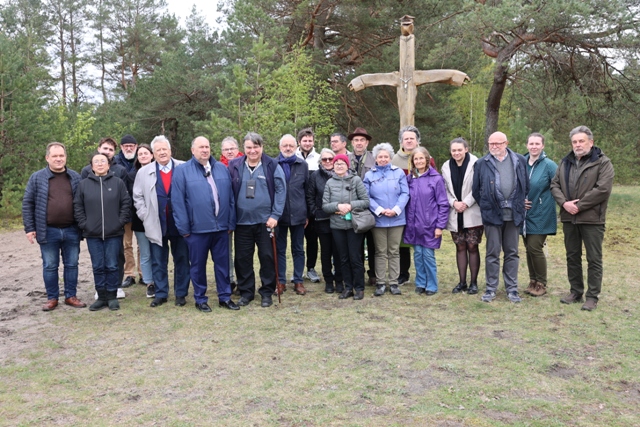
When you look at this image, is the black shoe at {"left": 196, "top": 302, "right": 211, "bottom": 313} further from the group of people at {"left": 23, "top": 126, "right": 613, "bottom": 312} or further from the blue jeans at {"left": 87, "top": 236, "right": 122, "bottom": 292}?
the blue jeans at {"left": 87, "top": 236, "right": 122, "bottom": 292}

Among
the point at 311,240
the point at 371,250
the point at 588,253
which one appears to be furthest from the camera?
the point at 311,240

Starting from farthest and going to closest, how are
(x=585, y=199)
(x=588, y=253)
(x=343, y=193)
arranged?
1. (x=343, y=193)
2. (x=588, y=253)
3. (x=585, y=199)

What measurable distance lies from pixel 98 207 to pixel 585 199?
16.4 feet

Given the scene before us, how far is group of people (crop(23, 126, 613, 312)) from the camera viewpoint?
5.64 meters

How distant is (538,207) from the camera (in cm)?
596

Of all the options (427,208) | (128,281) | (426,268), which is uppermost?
(427,208)

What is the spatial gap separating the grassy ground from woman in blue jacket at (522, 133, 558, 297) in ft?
1.68

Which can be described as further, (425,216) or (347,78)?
(347,78)

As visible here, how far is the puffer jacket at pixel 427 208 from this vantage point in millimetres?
6184

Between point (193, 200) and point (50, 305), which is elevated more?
point (193, 200)

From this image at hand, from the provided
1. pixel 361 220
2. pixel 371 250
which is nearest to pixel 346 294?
pixel 371 250

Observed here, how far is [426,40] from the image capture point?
14.0 m

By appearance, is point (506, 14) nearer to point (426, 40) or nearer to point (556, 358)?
point (426, 40)

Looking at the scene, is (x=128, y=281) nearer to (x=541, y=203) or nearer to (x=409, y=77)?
(x=409, y=77)
